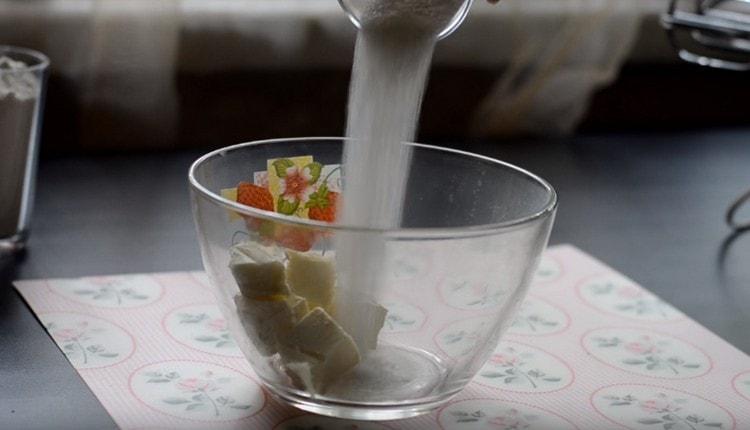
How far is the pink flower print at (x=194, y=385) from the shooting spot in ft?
2.74

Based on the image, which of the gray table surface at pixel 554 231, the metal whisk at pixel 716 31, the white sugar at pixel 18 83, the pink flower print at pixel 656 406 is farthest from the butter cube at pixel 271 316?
the metal whisk at pixel 716 31

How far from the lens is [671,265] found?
3.83 feet

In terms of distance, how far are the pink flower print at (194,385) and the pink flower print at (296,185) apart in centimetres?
14

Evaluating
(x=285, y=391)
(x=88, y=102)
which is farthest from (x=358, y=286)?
(x=88, y=102)

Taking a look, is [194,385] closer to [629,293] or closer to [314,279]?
[314,279]

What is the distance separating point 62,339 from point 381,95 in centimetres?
28

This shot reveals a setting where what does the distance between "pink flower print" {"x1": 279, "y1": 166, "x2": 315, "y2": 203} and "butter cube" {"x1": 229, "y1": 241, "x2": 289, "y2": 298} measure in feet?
0.42

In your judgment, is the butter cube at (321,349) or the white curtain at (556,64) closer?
the butter cube at (321,349)

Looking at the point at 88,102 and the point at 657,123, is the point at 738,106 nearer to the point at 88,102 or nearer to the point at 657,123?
the point at 657,123

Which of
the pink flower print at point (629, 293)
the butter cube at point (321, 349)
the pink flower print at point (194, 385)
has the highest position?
the butter cube at point (321, 349)

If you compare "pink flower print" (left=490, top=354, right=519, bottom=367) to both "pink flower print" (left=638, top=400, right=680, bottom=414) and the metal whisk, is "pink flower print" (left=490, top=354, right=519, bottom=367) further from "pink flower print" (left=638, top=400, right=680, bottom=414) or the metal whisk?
the metal whisk

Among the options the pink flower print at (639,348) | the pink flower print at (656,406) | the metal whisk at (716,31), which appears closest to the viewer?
the pink flower print at (656,406)

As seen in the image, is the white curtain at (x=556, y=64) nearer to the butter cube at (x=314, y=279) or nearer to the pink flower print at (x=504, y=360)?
the pink flower print at (x=504, y=360)

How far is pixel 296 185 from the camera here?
90cm
